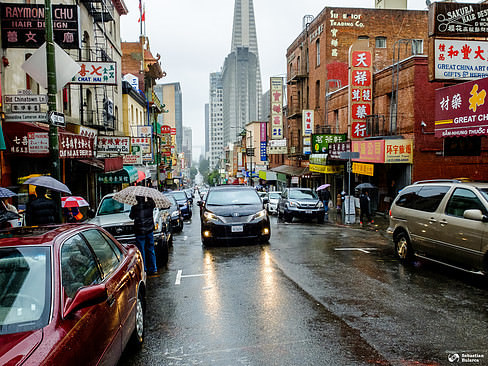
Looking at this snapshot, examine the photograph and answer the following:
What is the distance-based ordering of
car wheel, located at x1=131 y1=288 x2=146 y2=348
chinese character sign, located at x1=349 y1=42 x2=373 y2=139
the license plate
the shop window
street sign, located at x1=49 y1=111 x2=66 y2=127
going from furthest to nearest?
chinese character sign, located at x1=349 y1=42 x2=373 y2=139
the shop window
the license plate
street sign, located at x1=49 y1=111 x2=66 y2=127
car wheel, located at x1=131 y1=288 x2=146 y2=348

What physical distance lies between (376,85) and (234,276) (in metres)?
17.1

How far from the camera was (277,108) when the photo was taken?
43.6m

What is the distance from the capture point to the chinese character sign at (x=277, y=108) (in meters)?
43.5

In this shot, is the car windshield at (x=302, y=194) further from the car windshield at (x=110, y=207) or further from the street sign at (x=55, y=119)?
the street sign at (x=55, y=119)

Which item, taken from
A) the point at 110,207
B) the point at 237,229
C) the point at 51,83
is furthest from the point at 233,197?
the point at 51,83

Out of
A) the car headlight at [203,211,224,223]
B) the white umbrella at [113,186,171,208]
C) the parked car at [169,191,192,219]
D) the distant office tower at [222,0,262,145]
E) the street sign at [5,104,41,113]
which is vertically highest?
the distant office tower at [222,0,262,145]

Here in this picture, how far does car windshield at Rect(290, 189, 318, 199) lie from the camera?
21.4 metres

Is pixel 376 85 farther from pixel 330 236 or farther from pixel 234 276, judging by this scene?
pixel 234 276

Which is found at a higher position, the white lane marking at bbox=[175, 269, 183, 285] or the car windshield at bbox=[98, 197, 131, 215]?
the car windshield at bbox=[98, 197, 131, 215]

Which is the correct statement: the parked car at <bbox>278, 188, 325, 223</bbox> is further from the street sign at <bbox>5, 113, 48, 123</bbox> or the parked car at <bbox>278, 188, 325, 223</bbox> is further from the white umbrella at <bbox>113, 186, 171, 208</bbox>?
the street sign at <bbox>5, 113, 48, 123</bbox>

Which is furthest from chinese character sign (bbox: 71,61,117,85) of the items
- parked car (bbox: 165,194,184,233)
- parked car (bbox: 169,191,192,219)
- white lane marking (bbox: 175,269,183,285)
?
parked car (bbox: 169,191,192,219)

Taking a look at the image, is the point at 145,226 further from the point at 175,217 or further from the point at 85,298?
the point at 175,217

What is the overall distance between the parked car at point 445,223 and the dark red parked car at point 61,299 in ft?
19.4

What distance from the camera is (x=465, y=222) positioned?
7.83m
